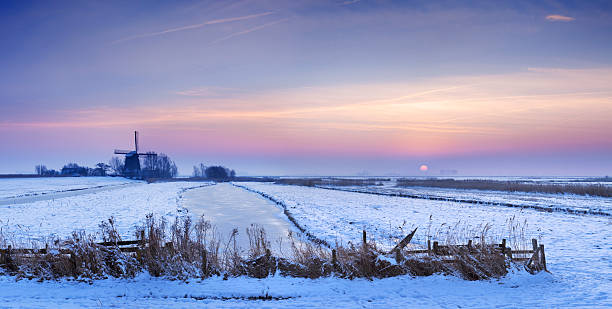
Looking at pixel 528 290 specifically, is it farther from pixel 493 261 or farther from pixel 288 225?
pixel 288 225

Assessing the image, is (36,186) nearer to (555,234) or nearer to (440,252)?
(555,234)

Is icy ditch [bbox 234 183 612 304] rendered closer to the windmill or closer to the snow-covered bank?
the snow-covered bank

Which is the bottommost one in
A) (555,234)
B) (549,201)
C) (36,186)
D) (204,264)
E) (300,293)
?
(549,201)

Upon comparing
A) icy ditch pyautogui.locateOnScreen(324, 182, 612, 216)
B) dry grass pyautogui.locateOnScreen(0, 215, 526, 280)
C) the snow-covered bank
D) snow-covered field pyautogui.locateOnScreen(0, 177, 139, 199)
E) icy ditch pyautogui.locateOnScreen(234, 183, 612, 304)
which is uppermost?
snow-covered field pyautogui.locateOnScreen(0, 177, 139, 199)

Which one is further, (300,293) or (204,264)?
(204,264)

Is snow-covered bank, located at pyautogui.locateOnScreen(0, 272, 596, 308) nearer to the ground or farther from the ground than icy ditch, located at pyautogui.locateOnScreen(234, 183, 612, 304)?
farther from the ground

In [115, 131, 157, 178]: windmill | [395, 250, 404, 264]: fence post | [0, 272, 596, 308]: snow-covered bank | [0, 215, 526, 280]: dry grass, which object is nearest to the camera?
[0, 272, 596, 308]: snow-covered bank

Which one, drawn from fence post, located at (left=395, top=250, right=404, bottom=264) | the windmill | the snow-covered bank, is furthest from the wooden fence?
the windmill

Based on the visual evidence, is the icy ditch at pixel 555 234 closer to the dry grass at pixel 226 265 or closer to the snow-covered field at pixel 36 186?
the dry grass at pixel 226 265

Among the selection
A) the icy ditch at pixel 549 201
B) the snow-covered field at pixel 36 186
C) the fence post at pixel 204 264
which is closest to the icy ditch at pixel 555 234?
the fence post at pixel 204 264

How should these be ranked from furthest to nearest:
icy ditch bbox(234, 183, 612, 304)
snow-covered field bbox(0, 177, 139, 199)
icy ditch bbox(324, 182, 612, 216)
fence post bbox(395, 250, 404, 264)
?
1. snow-covered field bbox(0, 177, 139, 199)
2. icy ditch bbox(324, 182, 612, 216)
3. fence post bbox(395, 250, 404, 264)
4. icy ditch bbox(234, 183, 612, 304)

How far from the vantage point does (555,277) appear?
36.9ft

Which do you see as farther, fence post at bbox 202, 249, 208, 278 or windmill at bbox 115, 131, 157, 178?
windmill at bbox 115, 131, 157, 178

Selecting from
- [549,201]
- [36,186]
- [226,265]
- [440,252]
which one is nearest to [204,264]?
[226,265]
